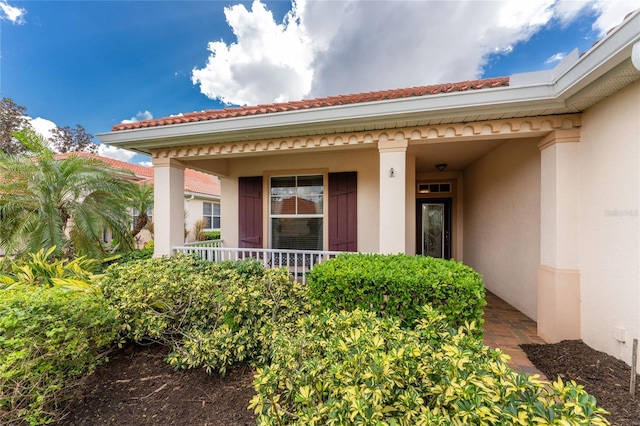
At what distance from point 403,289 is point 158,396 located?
2.72m

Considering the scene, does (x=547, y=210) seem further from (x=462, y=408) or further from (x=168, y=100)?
(x=168, y=100)

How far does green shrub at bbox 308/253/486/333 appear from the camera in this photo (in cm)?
254

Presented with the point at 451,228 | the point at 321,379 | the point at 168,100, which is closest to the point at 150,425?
the point at 321,379

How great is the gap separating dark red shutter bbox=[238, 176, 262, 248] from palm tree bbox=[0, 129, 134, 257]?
282 centimetres

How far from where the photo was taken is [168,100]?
11.0 meters

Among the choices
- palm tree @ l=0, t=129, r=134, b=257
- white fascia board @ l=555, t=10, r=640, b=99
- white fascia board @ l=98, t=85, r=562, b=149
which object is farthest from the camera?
palm tree @ l=0, t=129, r=134, b=257

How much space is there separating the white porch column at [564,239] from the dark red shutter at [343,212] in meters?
3.25

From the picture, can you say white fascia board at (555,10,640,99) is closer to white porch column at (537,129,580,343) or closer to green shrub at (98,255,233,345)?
white porch column at (537,129,580,343)

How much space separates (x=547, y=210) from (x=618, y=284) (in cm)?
116

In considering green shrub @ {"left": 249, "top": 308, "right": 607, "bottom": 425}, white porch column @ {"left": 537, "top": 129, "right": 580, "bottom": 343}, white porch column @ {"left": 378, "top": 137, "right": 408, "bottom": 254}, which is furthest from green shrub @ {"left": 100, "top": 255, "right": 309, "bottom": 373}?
white porch column @ {"left": 537, "top": 129, "right": 580, "bottom": 343}

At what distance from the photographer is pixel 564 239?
11.1 feet

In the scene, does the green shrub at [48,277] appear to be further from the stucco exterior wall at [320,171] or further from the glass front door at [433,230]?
the glass front door at [433,230]

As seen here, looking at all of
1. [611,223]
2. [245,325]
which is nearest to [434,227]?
[611,223]

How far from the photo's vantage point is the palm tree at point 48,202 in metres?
4.79
